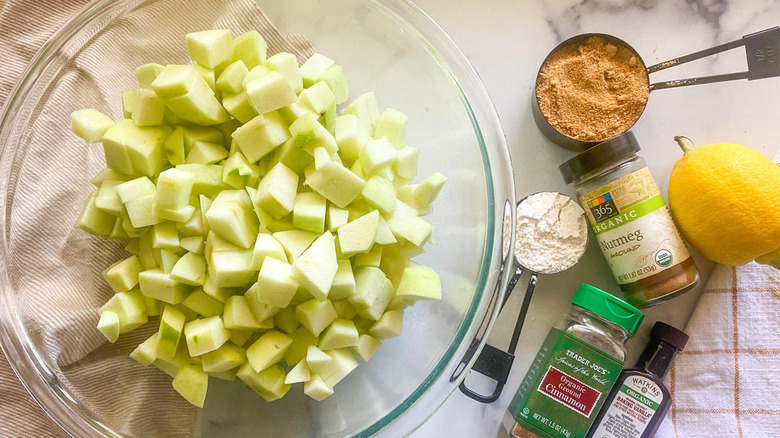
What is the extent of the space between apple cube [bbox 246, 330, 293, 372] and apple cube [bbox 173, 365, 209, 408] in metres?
0.09

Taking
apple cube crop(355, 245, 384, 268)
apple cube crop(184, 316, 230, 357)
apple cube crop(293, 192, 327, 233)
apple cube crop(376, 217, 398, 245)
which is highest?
apple cube crop(293, 192, 327, 233)

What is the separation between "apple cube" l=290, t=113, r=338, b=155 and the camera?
3.44 feet

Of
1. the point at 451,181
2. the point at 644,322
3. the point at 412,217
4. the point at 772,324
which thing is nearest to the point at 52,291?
the point at 412,217

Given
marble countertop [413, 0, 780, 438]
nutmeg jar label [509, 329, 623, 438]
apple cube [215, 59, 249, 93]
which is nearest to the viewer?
apple cube [215, 59, 249, 93]

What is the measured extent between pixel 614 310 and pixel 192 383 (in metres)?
0.86

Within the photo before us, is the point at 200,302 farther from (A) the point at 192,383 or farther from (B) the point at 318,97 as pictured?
(B) the point at 318,97

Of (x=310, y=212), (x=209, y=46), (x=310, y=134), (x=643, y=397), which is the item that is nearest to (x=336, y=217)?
(x=310, y=212)

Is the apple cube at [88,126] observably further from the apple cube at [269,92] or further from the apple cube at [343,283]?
the apple cube at [343,283]

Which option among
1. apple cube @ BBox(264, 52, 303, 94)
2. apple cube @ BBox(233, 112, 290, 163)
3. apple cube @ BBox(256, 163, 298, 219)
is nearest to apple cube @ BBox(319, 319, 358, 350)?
apple cube @ BBox(256, 163, 298, 219)

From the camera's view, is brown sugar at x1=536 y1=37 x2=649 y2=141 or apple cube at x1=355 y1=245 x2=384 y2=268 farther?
brown sugar at x1=536 y1=37 x2=649 y2=141

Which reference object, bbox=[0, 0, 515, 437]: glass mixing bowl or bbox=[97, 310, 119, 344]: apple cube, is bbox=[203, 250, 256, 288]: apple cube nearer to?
bbox=[97, 310, 119, 344]: apple cube

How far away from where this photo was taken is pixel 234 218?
1.02m

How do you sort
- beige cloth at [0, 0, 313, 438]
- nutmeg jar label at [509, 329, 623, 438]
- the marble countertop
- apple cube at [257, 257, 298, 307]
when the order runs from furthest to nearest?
the marble countertop → nutmeg jar label at [509, 329, 623, 438] → beige cloth at [0, 0, 313, 438] → apple cube at [257, 257, 298, 307]

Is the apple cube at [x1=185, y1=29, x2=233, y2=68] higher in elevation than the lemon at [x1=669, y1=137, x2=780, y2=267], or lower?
higher
